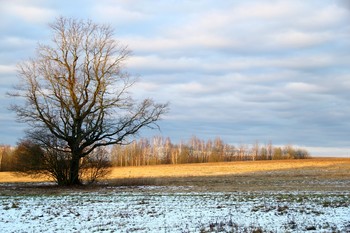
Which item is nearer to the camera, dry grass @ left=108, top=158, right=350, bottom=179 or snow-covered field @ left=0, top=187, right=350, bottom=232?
snow-covered field @ left=0, top=187, right=350, bottom=232

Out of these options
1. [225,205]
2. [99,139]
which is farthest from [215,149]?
[225,205]

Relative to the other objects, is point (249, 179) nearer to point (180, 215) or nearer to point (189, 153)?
point (180, 215)

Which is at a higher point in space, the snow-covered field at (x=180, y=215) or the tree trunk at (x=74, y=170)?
the tree trunk at (x=74, y=170)

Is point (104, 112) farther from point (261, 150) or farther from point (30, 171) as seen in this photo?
point (261, 150)

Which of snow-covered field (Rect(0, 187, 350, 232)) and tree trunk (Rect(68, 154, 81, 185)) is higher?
tree trunk (Rect(68, 154, 81, 185))

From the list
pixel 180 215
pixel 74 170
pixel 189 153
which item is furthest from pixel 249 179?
pixel 189 153

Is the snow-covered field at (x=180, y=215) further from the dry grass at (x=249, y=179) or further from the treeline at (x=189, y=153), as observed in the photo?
the treeline at (x=189, y=153)

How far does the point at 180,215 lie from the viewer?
15867 millimetres

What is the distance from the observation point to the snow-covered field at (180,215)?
13320 mm

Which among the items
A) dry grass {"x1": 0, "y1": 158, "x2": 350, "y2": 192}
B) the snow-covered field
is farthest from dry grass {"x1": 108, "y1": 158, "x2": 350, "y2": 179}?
the snow-covered field

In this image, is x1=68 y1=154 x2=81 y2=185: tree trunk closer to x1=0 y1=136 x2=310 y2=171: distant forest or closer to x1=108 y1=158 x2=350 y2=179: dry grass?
x1=108 y1=158 x2=350 y2=179: dry grass

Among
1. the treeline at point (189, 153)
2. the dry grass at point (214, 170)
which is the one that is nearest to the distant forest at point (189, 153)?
→ the treeline at point (189, 153)

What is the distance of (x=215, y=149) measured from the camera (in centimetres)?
16262

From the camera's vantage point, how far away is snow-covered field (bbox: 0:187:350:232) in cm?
1332
